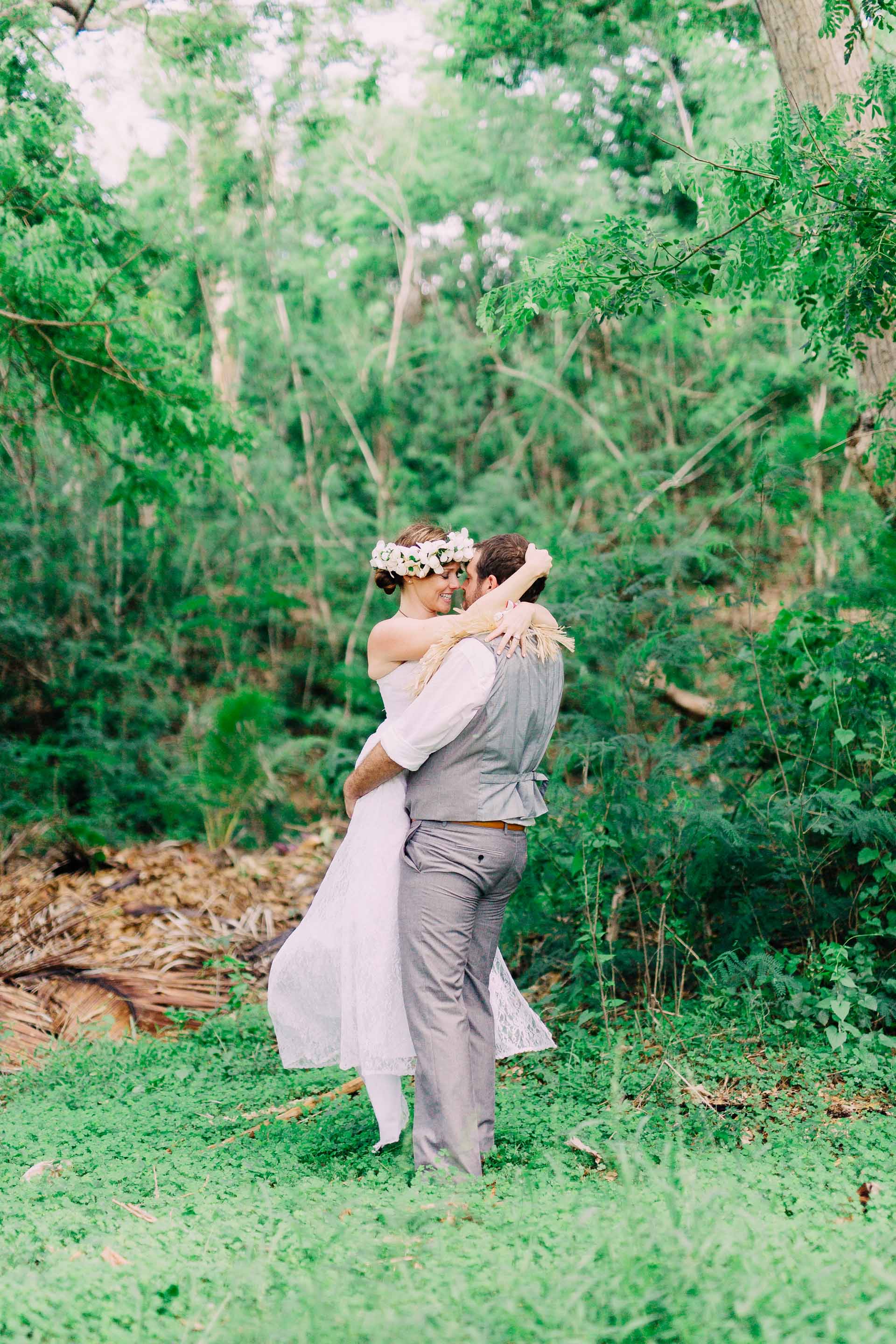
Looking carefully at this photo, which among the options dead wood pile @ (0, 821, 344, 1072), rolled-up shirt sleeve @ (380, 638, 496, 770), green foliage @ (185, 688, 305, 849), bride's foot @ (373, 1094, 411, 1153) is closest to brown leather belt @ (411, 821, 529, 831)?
rolled-up shirt sleeve @ (380, 638, 496, 770)

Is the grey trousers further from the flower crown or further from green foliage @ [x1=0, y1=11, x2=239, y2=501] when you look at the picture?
green foliage @ [x1=0, y1=11, x2=239, y2=501]

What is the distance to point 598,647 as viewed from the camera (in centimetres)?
625

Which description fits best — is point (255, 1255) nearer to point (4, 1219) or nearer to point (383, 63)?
point (4, 1219)

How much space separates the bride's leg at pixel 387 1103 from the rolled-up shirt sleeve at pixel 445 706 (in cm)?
118

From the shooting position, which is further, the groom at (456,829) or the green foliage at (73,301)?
the green foliage at (73,301)

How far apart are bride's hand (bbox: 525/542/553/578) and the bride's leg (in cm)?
189

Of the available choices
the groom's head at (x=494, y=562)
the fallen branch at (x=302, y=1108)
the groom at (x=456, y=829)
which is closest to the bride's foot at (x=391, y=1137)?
the groom at (x=456, y=829)

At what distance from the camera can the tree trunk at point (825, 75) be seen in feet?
17.4

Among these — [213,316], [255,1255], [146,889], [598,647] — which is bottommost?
[146,889]

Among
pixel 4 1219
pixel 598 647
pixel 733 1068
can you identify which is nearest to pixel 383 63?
pixel 598 647

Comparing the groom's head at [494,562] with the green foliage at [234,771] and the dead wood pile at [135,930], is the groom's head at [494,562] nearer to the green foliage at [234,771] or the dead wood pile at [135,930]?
the dead wood pile at [135,930]

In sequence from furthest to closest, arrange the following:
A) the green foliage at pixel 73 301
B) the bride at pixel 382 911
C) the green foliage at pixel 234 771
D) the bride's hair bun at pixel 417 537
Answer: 1. the green foliage at pixel 234 771
2. the green foliage at pixel 73 301
3. the bride's hair bun at pixel 417 537
4. the bride at pixel 382 911

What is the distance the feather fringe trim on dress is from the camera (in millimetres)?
3729

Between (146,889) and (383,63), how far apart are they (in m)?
8.28
